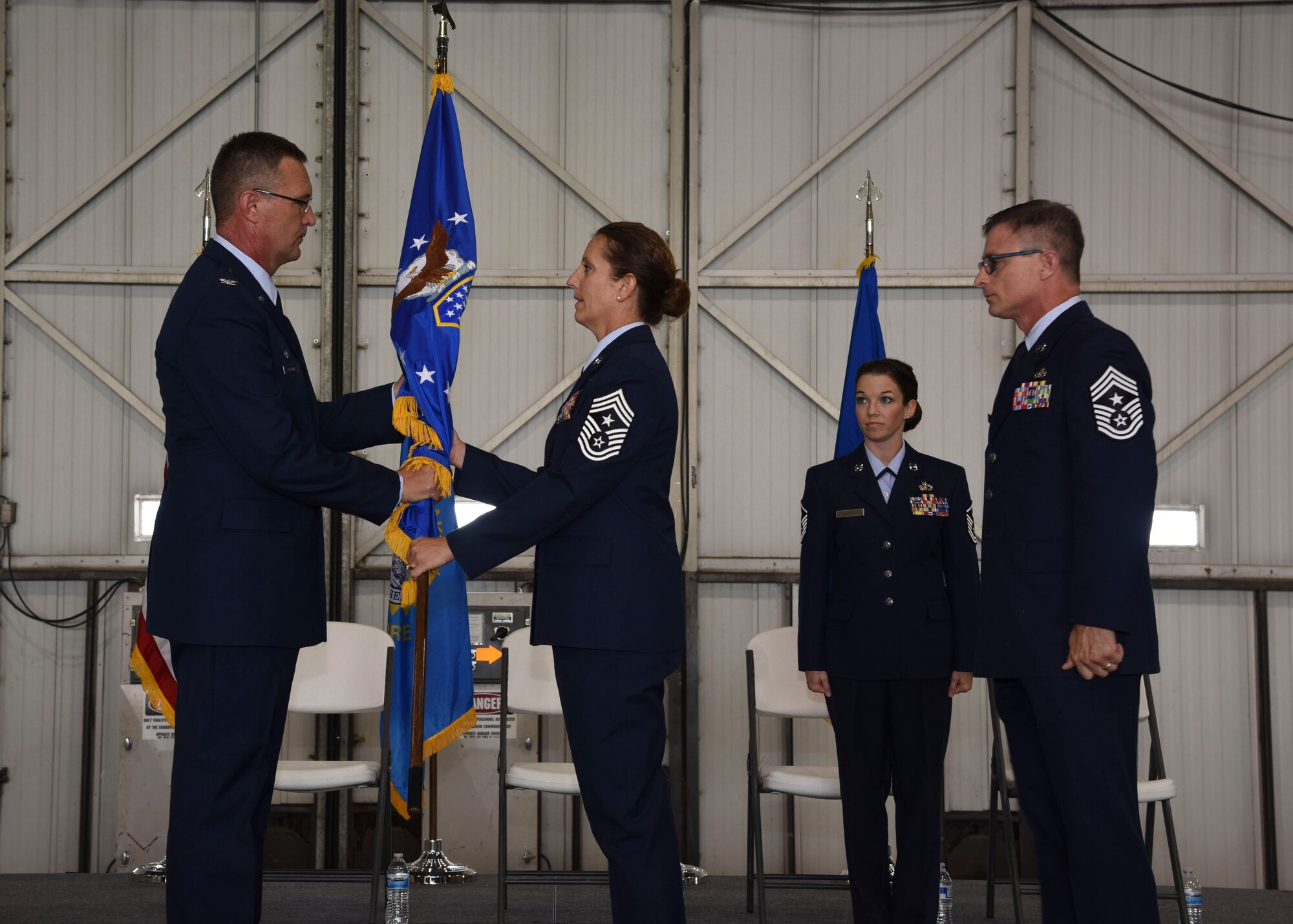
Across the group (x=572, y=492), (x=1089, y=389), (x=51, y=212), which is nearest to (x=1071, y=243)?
(x=1089, y=389)

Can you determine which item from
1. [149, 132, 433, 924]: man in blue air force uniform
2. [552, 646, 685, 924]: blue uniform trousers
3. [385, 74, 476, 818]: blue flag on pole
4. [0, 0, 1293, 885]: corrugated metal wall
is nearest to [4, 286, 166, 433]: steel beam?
[0, 0, 1293, 885]: corrugated metal wall

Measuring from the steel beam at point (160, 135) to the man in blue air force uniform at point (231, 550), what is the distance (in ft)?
11.9

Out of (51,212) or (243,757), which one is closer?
(243,757)

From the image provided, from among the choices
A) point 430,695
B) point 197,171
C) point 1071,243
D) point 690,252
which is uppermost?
point 197,171

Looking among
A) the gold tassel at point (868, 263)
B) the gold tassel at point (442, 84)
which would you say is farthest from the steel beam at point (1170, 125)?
the gold tassel at point (442, 84)

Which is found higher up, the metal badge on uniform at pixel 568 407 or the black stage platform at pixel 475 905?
the metal badge on uniform at pixel 568 407

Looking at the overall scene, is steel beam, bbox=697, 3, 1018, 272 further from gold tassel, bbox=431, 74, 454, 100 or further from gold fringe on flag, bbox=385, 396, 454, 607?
gold fringe on flag, bbox=385, 396, 454, 607

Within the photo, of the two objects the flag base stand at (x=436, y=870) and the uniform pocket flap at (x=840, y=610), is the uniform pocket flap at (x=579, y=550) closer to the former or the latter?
the uniform pocket flap at (x=840, y=610)

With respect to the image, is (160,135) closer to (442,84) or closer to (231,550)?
(442,84)

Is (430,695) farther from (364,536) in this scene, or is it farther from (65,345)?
(65,345)

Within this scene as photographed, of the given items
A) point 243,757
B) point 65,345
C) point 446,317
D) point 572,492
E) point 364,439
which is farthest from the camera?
point 65,345

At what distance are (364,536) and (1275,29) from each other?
5.39 metres

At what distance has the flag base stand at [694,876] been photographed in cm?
446

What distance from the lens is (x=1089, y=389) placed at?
2285mm
